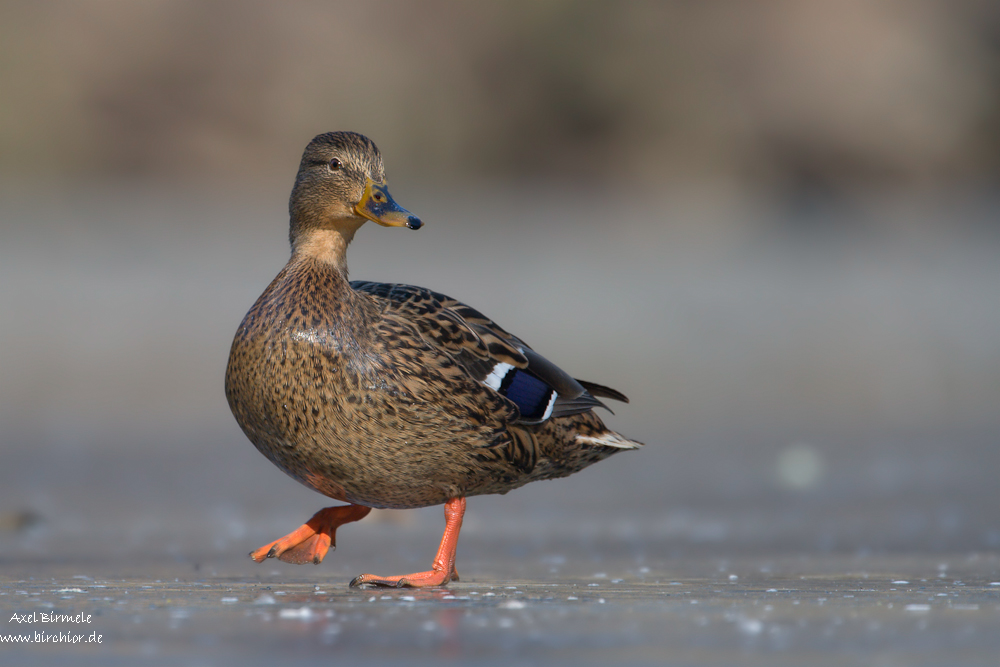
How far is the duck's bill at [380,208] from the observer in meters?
4.94

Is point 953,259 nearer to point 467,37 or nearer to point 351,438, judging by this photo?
point 467,37

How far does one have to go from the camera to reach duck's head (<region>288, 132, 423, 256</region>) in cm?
506

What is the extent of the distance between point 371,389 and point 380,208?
722mm

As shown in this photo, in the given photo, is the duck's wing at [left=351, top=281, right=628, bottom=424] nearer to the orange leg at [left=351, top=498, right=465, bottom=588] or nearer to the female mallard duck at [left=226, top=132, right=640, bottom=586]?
the female mallard duck at [left=226, top=132, right=640, bottom=586]

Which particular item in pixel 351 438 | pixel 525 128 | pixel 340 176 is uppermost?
pixel 525 128

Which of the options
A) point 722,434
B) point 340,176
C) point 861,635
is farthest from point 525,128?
point 861,635

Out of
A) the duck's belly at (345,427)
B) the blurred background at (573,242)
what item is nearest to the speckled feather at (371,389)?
the duck's belly at (345,427)

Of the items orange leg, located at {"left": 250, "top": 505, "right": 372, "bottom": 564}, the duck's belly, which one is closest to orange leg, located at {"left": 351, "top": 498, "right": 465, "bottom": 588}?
the duck's belly

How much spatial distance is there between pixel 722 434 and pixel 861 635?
607cm

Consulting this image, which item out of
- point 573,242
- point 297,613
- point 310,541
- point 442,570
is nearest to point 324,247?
point 310,541

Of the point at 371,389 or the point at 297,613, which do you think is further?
the point at 371,389

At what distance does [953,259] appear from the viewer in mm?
17953

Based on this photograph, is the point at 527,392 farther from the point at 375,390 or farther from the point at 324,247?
the point at 324,247

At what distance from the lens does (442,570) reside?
465cm
